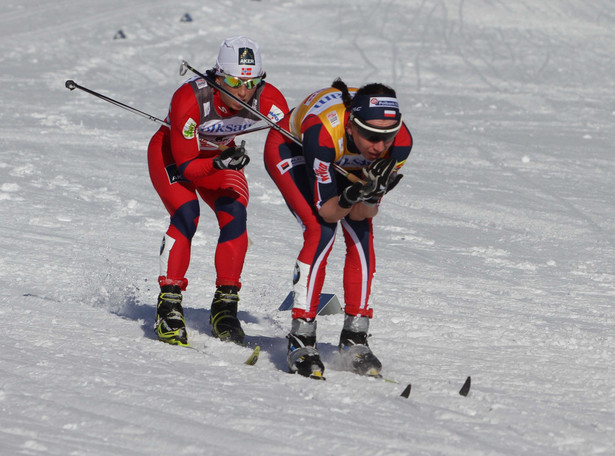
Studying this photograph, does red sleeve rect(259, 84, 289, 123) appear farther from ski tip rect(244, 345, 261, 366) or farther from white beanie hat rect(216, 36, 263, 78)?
ski tip rect(244, 345, 261, 366)

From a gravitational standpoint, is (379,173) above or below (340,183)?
above

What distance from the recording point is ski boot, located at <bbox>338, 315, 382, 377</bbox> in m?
4.81

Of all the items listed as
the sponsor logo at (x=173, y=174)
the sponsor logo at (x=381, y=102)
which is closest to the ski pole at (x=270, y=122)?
the sponsor logo at (x=381, y=102)

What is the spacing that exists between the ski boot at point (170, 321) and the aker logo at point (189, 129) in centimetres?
97

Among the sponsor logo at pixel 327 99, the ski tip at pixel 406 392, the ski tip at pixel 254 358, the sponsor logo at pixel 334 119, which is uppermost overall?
the sponsor logo at pixel 327 99

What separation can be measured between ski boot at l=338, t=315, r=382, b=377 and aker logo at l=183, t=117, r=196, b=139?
1448mm

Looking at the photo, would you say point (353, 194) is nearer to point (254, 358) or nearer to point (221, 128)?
point (254, 358)

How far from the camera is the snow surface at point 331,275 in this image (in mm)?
3789

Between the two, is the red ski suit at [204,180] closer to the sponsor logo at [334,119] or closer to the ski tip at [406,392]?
the sponsor logo at [334,119]

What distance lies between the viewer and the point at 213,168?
17.3 feet

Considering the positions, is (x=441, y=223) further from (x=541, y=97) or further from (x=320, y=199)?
(x=541, y=97)

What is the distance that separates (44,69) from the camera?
17469mm

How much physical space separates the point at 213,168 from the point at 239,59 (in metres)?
0.67

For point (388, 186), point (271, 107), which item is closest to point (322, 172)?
point (388, 186)
